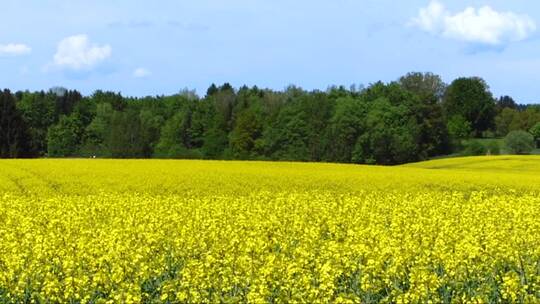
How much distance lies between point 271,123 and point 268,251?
96.1 metres

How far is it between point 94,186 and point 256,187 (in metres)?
6.32

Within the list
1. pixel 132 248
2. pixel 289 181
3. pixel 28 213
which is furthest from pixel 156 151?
pixel 132 248

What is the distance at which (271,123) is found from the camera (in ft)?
358

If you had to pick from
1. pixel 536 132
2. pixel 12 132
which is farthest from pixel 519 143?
pixel 12 132

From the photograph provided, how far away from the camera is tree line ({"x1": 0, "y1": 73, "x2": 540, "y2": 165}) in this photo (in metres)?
94.0

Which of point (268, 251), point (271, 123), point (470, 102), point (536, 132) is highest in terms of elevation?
point (470, 102)

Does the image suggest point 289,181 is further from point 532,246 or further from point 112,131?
point 112,131

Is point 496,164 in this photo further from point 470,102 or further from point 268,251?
point 470,102

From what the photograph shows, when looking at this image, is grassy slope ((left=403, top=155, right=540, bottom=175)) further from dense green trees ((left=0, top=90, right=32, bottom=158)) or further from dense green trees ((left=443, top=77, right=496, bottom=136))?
dense green trees ((left=443, top=77, right=496, bottom=136))

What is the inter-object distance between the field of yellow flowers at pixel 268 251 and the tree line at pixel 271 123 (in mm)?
65807

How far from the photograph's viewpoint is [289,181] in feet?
104

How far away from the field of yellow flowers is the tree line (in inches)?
2591

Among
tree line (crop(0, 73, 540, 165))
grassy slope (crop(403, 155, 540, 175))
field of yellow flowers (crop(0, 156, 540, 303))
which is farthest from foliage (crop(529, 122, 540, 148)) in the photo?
field of yellow flowers (crop(0, 156, 540, 303))

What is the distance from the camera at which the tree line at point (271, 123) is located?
308 feet
